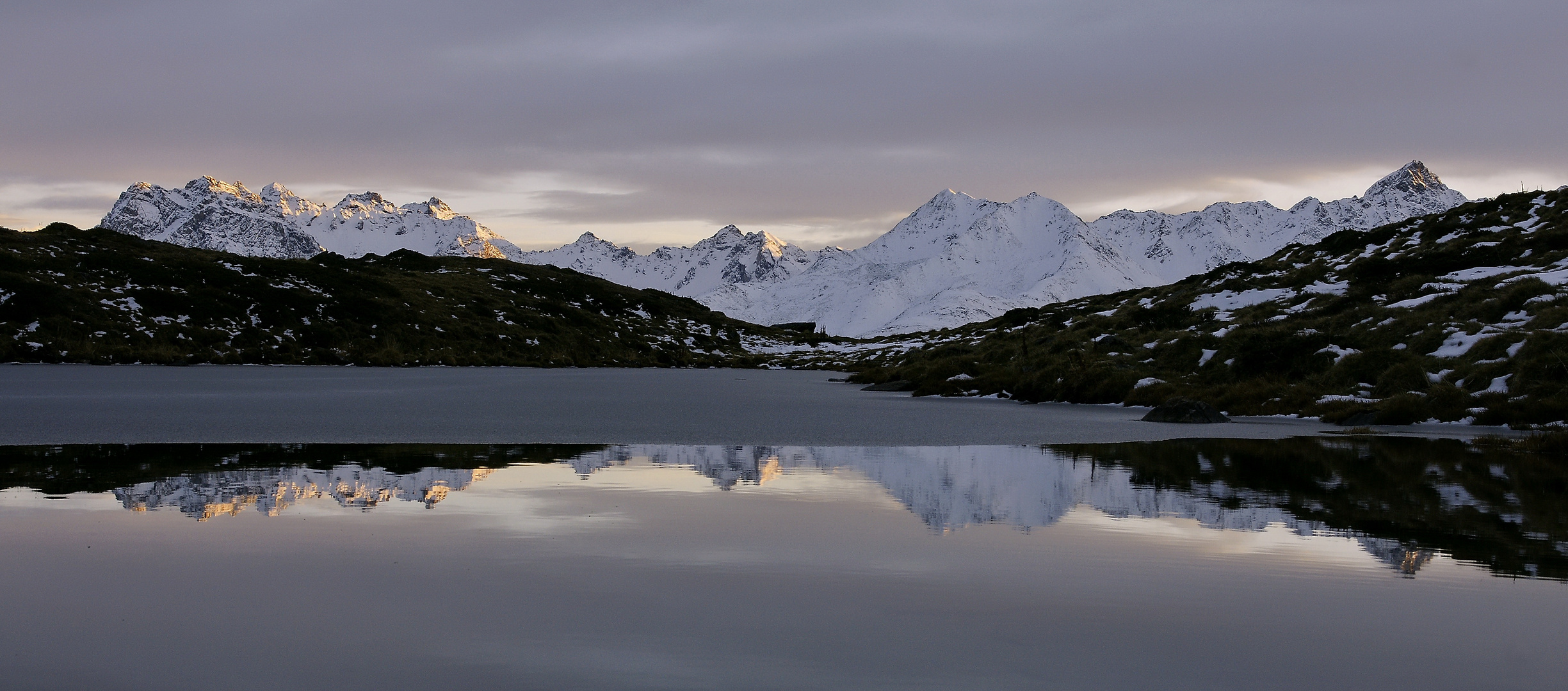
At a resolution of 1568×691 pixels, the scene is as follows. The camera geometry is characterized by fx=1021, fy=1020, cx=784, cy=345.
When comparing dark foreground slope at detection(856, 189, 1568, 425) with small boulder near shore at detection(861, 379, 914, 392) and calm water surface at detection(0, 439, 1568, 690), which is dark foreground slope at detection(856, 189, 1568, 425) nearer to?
small boulder near shore at detection(861, 379, 914, 392)

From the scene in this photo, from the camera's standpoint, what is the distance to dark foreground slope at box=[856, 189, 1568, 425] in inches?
976

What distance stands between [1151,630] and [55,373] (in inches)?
2321

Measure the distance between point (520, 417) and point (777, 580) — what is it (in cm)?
Result: 2133

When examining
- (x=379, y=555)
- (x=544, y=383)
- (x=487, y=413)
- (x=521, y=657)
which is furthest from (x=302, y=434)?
(x=544, y=383)

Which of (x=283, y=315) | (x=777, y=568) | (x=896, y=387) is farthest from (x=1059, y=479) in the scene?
(x=283, y=315)

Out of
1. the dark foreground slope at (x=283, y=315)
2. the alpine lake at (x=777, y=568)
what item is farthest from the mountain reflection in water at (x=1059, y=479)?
the dark foreground slope at (x=283, y=315)

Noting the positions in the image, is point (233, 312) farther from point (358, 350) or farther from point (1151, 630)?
point (1151, 630)

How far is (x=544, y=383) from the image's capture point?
182ft

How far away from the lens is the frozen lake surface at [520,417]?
69.8ft

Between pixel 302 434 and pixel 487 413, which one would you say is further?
pixel 487 413

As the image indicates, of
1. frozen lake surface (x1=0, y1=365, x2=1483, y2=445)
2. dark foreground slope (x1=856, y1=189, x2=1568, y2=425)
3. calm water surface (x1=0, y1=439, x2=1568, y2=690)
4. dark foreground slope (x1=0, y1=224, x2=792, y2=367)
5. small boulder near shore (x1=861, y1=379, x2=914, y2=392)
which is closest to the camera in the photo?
calm water surface (x1=0, y1=439, x2=1568, y2=690)

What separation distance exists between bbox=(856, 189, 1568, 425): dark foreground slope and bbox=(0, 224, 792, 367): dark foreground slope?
Answer: 50.5m

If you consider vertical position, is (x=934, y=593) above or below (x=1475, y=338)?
below

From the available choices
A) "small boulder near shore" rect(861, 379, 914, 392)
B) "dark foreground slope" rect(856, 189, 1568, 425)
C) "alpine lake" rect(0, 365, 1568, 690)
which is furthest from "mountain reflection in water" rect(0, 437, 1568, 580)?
"small boulder near shore" rect(861, 379, 914, 392)
